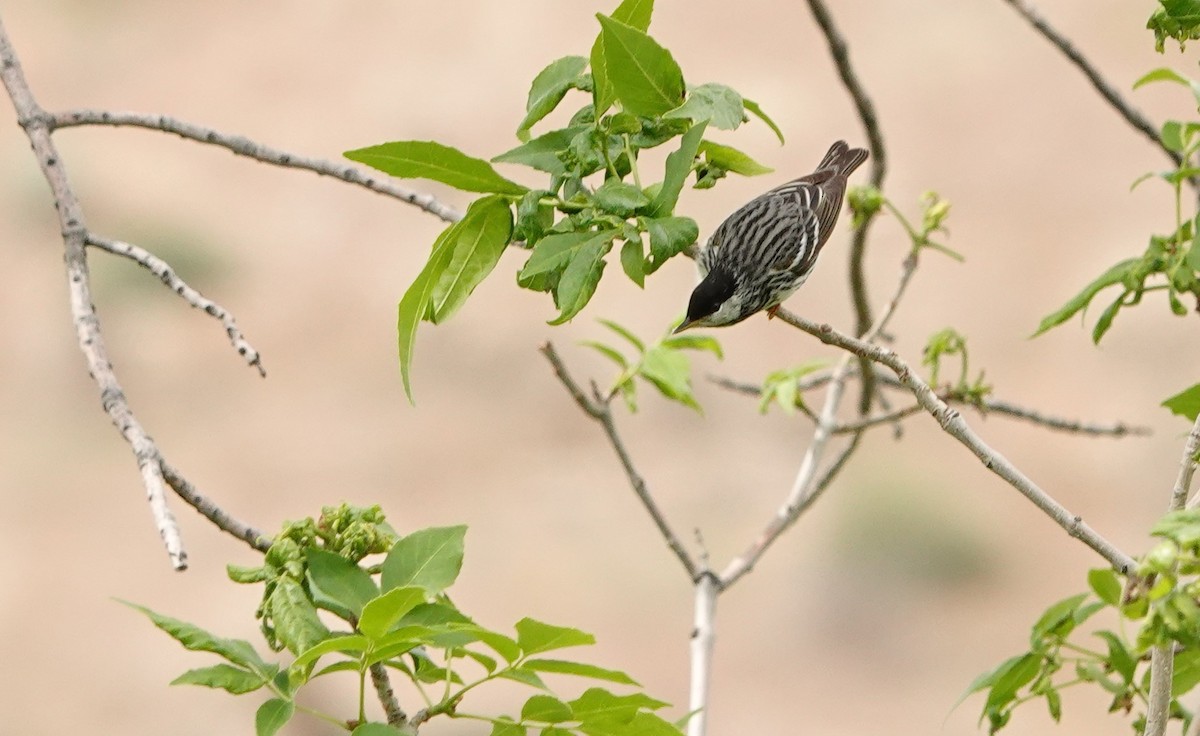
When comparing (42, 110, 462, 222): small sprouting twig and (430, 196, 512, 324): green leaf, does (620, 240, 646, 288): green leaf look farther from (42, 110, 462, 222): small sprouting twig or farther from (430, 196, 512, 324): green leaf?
(42, 110, 462, 222): small sprouting twig

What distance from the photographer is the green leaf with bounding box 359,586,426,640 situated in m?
1.56

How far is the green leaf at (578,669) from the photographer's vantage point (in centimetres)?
169

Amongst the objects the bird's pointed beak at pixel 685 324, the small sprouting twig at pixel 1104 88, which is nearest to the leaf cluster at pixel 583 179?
the bird's pointed beak at pixel 685 324

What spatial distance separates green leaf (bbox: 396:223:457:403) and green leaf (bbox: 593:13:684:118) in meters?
0.30

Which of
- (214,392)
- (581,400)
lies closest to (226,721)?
(214,392)

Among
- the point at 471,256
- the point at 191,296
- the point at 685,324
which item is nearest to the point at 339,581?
the point at 471,256

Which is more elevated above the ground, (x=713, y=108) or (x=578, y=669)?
(x=713, y=108)

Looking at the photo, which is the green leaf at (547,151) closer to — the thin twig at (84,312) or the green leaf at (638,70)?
the green leaf at (638,70)

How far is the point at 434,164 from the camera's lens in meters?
1.79

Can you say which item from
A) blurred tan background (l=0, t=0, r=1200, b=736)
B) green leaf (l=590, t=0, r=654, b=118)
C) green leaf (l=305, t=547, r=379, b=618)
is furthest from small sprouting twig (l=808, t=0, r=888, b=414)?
blurred tan background (l=0, t=0, r=1200, b=736)

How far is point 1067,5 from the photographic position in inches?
978

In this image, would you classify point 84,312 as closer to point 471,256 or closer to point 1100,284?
point 471,256

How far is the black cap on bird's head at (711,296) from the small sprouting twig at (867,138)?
63 cm

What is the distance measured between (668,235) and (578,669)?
→ 1.86ft
